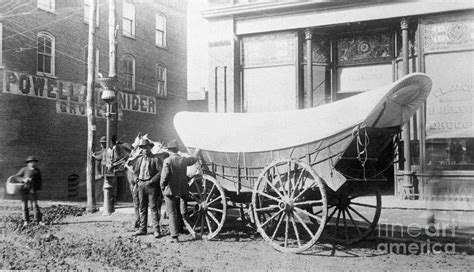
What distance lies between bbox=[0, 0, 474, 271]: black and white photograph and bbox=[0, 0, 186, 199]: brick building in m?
0.08

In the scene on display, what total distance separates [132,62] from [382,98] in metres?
17.8

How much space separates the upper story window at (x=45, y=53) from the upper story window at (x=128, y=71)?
430 cm

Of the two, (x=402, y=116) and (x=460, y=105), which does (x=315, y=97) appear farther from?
(x=402, y=116)

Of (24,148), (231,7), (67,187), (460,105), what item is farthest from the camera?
(67,187)

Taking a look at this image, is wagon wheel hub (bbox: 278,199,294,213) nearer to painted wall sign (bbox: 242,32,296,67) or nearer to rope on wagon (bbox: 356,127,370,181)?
rope on wagon (bbox: 356,127,370,181)

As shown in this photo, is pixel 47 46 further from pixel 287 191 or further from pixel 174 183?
pixel 287 191

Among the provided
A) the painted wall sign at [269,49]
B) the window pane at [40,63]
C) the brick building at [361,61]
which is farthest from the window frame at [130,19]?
the painted wall sign at [269,49]

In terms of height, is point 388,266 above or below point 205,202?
below

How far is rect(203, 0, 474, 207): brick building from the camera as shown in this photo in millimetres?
10586

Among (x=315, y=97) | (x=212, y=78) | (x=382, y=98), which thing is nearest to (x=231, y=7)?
(x=212, y=78)

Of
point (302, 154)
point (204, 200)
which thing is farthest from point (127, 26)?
point (302, 154)

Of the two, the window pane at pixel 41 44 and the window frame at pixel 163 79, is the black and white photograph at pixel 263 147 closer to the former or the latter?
the window pane at pixel 41 44

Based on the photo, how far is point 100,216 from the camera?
10.8 metres

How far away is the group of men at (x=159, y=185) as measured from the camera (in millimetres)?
7605
